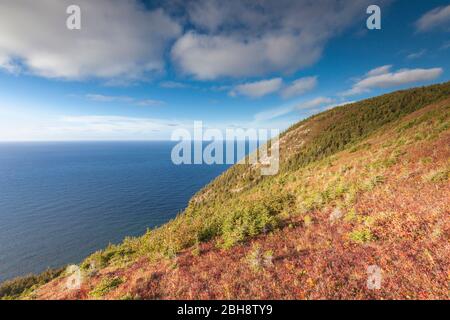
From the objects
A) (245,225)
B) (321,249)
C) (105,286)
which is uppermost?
(321,249)

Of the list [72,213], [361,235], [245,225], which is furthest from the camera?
[72,213]

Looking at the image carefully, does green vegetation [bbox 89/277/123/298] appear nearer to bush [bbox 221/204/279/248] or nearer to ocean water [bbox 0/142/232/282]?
bush [bbox 221/204/279/248]

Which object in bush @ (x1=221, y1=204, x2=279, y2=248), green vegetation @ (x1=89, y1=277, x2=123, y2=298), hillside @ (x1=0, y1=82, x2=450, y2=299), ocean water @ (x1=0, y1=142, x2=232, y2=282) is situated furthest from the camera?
ocean water @ (x1=0, y1=142, x2=232, y2=282)

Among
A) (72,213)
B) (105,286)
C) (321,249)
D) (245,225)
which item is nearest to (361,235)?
(321,249)

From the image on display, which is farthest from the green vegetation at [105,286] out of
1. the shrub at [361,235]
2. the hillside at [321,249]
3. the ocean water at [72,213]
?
the ocean water at [72,213]

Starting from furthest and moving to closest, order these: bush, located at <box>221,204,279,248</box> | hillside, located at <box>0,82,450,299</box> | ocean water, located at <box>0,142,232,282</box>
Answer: ocean water, located at <box>0,142,232,282</box>, bush, located at <box>221,204,279,248</box>, hillside, located at <box>0,82,450,299</box>

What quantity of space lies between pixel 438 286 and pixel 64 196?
437 ft

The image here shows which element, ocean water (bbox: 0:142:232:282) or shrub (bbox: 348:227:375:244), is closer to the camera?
shrub (bbox: 348:227:375:244)

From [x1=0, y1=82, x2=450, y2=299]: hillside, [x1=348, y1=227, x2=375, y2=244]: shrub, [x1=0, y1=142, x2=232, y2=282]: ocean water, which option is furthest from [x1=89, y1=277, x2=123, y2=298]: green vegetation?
[x1=0, y1=142, x2=232, y2=282]: ocean water

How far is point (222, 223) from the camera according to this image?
43.7 ft

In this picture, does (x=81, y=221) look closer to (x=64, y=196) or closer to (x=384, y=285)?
(x=64, y=196)

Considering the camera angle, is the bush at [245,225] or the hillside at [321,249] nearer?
the hillside at [321,249]

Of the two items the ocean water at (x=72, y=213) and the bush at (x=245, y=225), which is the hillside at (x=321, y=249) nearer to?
the bush at (x=245, y=225)

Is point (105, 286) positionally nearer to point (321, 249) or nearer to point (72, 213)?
point (321, 249)
